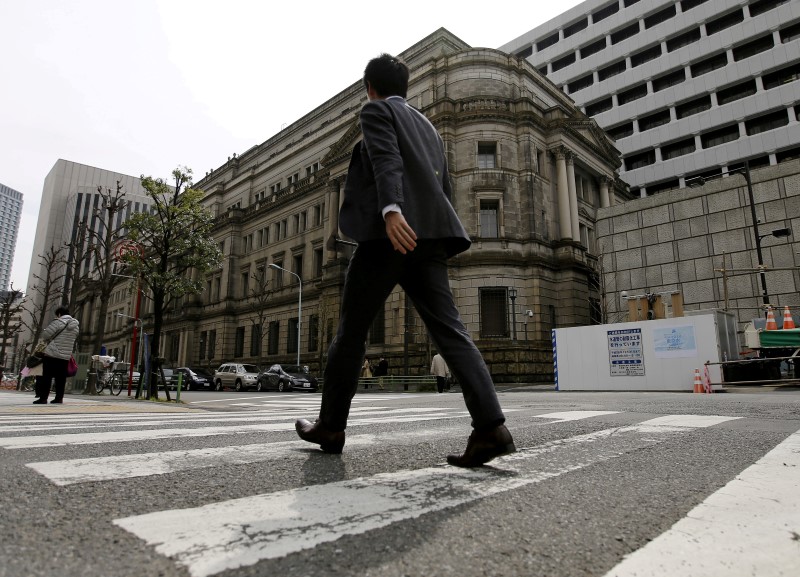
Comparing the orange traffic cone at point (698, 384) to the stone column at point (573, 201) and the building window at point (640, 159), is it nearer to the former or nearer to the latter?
the stone column at point (573, 201)

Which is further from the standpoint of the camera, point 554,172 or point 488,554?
point 554,172

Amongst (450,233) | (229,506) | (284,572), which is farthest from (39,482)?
(450,233)

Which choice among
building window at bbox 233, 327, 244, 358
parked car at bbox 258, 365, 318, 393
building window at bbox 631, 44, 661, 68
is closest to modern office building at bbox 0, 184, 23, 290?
building window at bbox 233, 327, 244, 358

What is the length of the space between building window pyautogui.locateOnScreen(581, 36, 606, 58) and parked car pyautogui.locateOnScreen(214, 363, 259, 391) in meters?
49.7

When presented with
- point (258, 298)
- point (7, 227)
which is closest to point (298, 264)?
point (258, 298)

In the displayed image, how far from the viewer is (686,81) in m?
48.3

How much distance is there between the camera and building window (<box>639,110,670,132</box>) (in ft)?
165

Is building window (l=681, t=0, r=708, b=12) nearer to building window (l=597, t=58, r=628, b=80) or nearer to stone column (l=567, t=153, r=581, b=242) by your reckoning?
building window (l=597, t=58, r=628, b=80)

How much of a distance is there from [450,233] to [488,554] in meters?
1.60

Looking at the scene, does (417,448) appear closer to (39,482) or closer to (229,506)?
(229,506)

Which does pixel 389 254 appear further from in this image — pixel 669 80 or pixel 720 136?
pixel 669 80

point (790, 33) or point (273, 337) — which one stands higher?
point (790, 33)

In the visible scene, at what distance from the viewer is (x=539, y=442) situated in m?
3.05

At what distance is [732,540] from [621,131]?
58.7m
